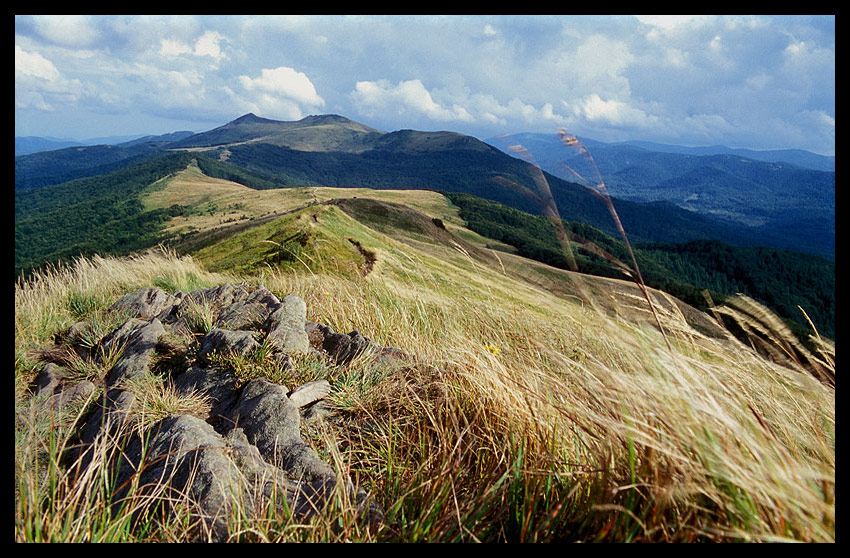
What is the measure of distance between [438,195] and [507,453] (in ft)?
487

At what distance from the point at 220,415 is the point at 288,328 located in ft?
3.39

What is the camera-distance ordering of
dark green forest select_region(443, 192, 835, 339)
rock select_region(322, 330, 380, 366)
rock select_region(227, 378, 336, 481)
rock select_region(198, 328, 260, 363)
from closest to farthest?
rock select_region(227, 378, 336, 481) < rock select_region(198, 328, 260, 363) < rock select_region(322, 330, 380, 366) < dark green forest select_region(443, 192, 835, 339)

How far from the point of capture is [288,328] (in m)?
3.65

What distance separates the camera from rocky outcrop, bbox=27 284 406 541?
203 centimetres

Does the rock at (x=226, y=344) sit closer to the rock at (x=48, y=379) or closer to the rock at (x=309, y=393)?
the rock at (x=309, y=393)

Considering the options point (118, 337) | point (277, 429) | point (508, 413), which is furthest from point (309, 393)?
point (118, 337)

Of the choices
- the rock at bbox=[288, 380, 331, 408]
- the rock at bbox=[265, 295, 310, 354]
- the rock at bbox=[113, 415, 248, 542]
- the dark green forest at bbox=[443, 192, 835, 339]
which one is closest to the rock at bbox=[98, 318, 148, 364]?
the rock at bbox=[265, 295, 310, 354]

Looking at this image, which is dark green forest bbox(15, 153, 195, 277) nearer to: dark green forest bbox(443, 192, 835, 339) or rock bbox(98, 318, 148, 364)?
dark green forest bbox(443, 192, 835, 339)

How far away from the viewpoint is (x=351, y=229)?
1217 inches

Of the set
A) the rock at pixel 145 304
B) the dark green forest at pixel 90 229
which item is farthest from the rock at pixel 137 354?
the dark green forest at pixel 90 229

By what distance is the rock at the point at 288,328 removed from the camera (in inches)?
136

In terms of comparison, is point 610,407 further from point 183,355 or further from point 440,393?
point 183,355

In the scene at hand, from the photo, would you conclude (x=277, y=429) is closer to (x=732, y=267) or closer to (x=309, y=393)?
(x=309, y=393)
